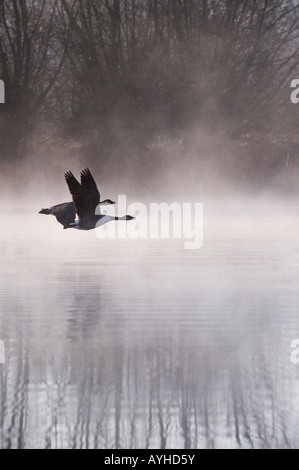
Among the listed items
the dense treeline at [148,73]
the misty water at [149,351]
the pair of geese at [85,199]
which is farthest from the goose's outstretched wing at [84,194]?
the dense treeline at [148,73]

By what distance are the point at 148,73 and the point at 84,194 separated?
1534 cm

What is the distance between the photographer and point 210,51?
28594mm

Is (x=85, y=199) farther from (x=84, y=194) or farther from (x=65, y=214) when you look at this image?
(x=65, y=214)

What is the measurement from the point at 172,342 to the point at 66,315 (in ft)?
5.54

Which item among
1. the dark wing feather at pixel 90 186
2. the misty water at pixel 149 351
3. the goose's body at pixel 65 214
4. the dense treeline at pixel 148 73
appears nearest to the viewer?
the misty water at pixel 149 351

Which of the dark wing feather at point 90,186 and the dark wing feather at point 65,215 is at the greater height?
the dark wing feather at point 65,215

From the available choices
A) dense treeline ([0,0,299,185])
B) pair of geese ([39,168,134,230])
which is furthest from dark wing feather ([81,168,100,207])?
dense treeline ([0,0,299,185])

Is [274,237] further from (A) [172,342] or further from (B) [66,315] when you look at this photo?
(A) [172,342]

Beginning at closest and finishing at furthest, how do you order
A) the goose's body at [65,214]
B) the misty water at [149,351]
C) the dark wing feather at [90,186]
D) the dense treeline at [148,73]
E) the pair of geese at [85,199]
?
the misty water at [149,351] → the dark wing feather at [90,186] → the pair of geese at [85,199] → the goose's body at [65,214] → the dense treeline at [148,73]

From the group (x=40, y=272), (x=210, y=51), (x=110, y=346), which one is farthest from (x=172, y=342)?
(x=210, y=51)

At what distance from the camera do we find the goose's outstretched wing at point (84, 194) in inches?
544

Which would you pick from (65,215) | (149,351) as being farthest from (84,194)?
(149,351)

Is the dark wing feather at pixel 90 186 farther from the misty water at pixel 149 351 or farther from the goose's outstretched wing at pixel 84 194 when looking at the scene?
the misty water at pixel 149 351

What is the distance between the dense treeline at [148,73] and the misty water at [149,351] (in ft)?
47.6
